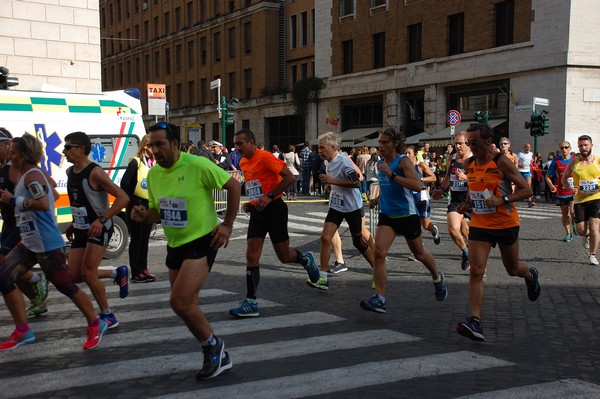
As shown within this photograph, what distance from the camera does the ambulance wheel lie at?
11.1 meters

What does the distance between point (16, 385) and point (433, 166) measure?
23449 millimetres

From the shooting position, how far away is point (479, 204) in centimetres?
627

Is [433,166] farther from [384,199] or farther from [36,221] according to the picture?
[36,221]

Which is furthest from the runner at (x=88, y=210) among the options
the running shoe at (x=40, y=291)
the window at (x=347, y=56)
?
the window at (x=347, y=56)

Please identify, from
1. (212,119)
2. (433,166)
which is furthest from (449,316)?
(212,119)

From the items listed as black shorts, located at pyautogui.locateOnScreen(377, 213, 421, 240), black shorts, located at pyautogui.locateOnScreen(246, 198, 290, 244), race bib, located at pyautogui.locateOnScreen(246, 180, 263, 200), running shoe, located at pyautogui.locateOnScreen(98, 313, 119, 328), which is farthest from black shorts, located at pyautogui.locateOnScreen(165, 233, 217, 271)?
black shorts, located at pyautogui.locateOnScreen(377, 213, 421, 240)

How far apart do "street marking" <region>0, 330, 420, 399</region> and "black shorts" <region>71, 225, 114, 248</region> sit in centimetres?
135

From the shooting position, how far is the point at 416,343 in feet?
19.3

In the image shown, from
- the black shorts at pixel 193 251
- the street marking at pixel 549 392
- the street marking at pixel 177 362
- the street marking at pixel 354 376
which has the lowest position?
the street marking at pixel 177 362

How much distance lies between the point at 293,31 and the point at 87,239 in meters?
42.5

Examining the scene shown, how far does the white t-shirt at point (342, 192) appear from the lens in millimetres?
8375

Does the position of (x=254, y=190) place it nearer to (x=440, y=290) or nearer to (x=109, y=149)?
(x=440, y=290)

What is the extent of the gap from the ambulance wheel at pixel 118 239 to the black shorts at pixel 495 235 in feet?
21.5

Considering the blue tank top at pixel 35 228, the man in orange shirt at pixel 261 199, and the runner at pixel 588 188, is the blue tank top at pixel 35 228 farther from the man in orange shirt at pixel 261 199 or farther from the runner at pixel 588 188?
the runner at pixel 588 188
